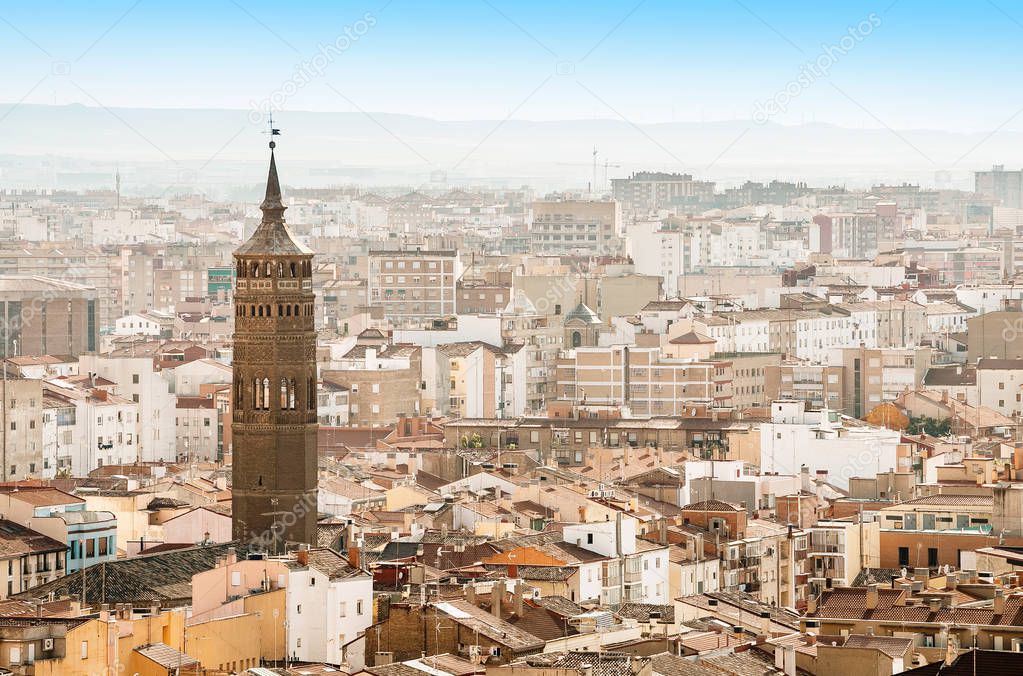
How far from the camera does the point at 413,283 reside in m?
111

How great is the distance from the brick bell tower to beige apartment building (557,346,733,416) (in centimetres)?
4039

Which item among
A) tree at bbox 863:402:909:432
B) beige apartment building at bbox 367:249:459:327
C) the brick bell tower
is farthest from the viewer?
beige apartment building at bbox 367:249:459:327

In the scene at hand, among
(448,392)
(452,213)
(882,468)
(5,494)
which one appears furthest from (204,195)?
(5,494)

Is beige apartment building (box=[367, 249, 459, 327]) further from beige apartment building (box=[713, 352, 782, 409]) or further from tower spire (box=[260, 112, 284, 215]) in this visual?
tower spire (box=[260, 112, 284, 215])

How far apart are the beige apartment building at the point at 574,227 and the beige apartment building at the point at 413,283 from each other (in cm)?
4491

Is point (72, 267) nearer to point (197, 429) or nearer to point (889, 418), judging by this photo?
point (197, 429)

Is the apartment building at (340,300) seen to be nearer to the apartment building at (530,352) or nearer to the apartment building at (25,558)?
the apartment building at (530,352)

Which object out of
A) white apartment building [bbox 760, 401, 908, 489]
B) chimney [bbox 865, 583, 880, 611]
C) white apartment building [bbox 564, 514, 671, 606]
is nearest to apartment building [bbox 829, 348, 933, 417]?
white apartment building [bbox 760, 401, 908, 489]

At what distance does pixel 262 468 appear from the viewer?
37.0 meters

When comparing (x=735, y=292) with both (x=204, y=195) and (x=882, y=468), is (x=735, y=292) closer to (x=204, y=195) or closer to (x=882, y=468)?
(x=204, y=195)

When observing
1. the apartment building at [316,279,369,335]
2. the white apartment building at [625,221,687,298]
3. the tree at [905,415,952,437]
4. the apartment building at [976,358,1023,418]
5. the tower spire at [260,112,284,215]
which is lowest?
the tree at [905,415,952,437]

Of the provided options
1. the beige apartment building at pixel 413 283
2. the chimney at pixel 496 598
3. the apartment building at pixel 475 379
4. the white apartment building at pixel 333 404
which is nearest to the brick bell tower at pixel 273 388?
the chimney at pixel 496 598

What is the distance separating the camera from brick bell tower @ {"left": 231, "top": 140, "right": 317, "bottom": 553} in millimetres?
36594

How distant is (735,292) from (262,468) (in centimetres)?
9240
